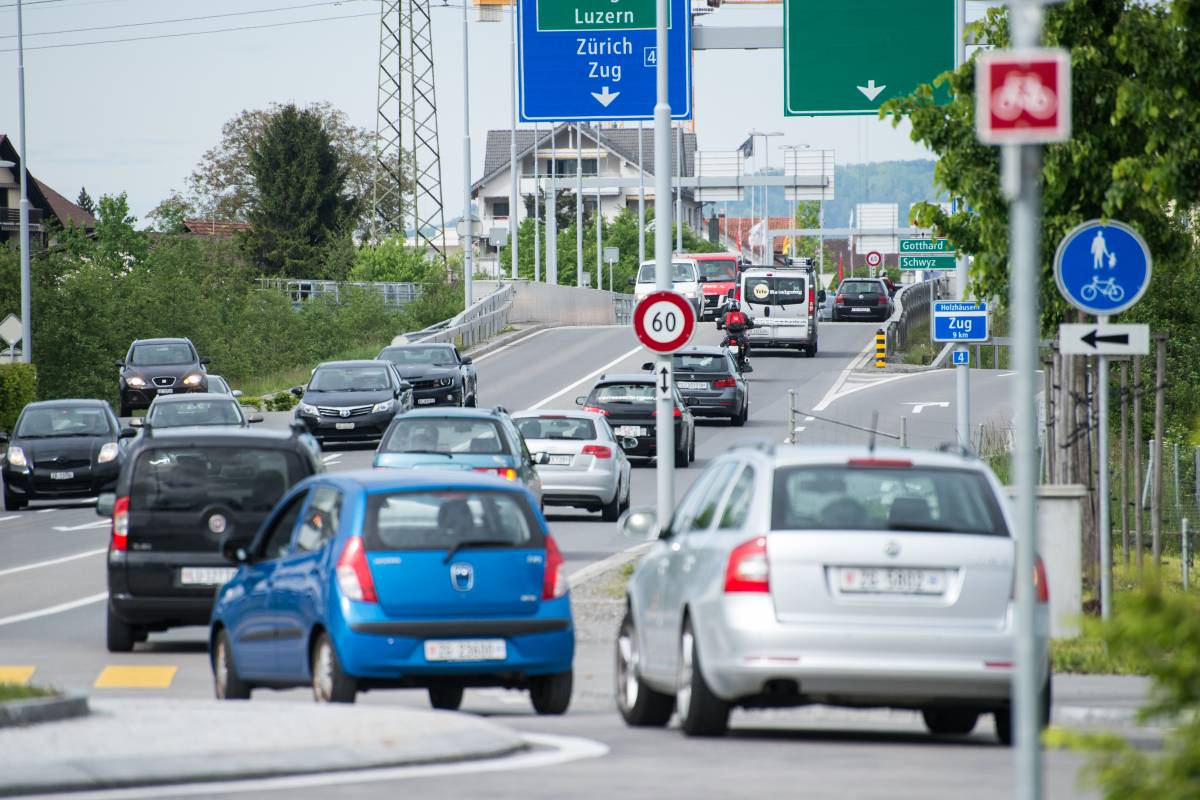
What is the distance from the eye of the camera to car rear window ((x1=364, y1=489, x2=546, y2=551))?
12008 mm

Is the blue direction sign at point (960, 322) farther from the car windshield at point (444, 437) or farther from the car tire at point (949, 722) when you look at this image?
the car tire at point (949, 722)

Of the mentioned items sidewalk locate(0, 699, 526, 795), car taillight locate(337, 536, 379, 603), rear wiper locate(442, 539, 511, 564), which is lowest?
sidewalk locate(0, 699, 526, 795)

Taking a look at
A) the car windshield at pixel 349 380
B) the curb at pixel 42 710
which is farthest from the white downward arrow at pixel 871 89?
the car windshield at pixel 349 380

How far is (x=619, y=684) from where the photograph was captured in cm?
1216

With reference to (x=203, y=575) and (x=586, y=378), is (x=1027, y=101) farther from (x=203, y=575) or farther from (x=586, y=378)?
(x=586, y=378)

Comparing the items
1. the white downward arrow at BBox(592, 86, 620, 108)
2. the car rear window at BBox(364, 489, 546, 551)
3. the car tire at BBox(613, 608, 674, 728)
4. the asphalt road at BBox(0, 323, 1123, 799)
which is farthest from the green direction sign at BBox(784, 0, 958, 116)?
the car tire at BBox(613, 608, 674, 728)

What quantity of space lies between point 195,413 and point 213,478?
21.4 meters

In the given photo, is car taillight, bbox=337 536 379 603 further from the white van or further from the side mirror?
the white van

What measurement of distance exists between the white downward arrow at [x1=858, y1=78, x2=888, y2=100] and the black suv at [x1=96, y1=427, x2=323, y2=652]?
11.4 meters

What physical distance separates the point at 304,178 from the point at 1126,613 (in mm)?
104846

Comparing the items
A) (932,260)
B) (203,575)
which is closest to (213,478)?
(203,575)

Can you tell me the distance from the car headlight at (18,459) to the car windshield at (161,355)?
17029mm

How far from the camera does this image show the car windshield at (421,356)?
158ft

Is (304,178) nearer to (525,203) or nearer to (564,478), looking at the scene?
(525,203)
